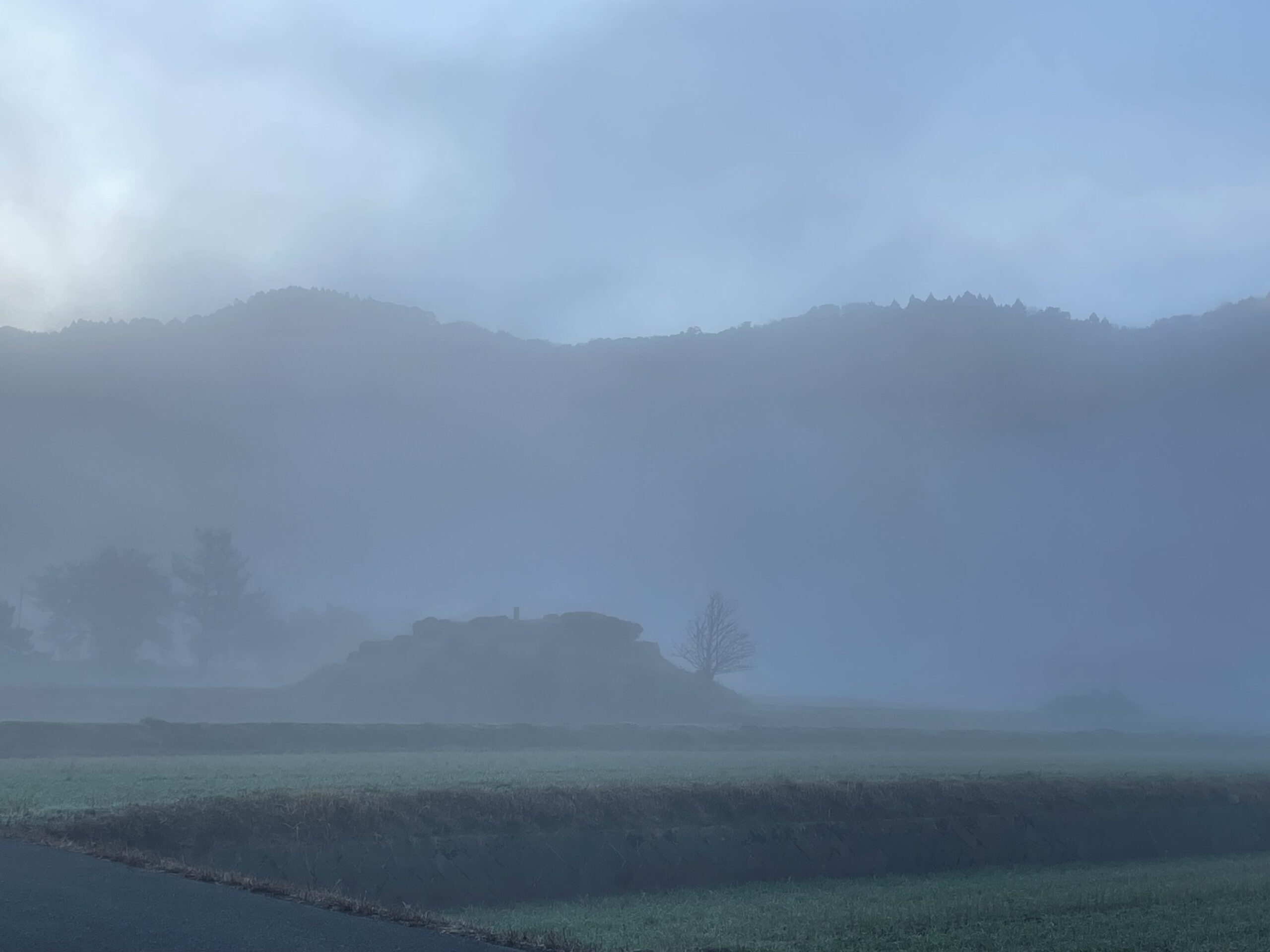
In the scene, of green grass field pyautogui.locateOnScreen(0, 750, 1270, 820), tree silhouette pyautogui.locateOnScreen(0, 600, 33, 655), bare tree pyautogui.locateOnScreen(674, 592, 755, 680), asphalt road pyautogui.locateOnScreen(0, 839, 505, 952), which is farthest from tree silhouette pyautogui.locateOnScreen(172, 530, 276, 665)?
asphalt road pyautogui.locateOnScreen(0, 839, 505, 952)

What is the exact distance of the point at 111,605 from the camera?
148750 mm

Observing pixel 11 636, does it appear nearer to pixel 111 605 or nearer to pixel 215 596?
pixel 111 605

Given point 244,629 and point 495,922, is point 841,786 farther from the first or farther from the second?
point 244,629

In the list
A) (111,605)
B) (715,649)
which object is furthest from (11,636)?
(715,649)

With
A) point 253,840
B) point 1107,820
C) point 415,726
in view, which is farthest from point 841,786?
point 415,726

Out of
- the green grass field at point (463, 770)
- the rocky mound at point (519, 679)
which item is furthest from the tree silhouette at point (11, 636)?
the green grass field at point (463, 770)

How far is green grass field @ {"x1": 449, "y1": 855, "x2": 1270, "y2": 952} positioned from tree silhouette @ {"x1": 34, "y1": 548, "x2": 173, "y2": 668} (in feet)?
455

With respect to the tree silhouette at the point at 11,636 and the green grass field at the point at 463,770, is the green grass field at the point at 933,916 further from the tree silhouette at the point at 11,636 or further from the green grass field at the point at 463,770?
the tree silhouette at the point at 11,636

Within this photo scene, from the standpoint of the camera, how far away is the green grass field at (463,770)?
31688 mm

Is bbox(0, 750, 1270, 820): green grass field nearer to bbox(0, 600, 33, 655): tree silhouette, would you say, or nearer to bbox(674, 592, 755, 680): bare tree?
bbox(674, 592, 755, 680): bare tree

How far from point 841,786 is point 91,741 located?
4383cm

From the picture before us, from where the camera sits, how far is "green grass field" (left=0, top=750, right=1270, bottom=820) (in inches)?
1248

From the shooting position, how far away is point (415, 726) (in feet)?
236

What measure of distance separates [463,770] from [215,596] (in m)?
127
